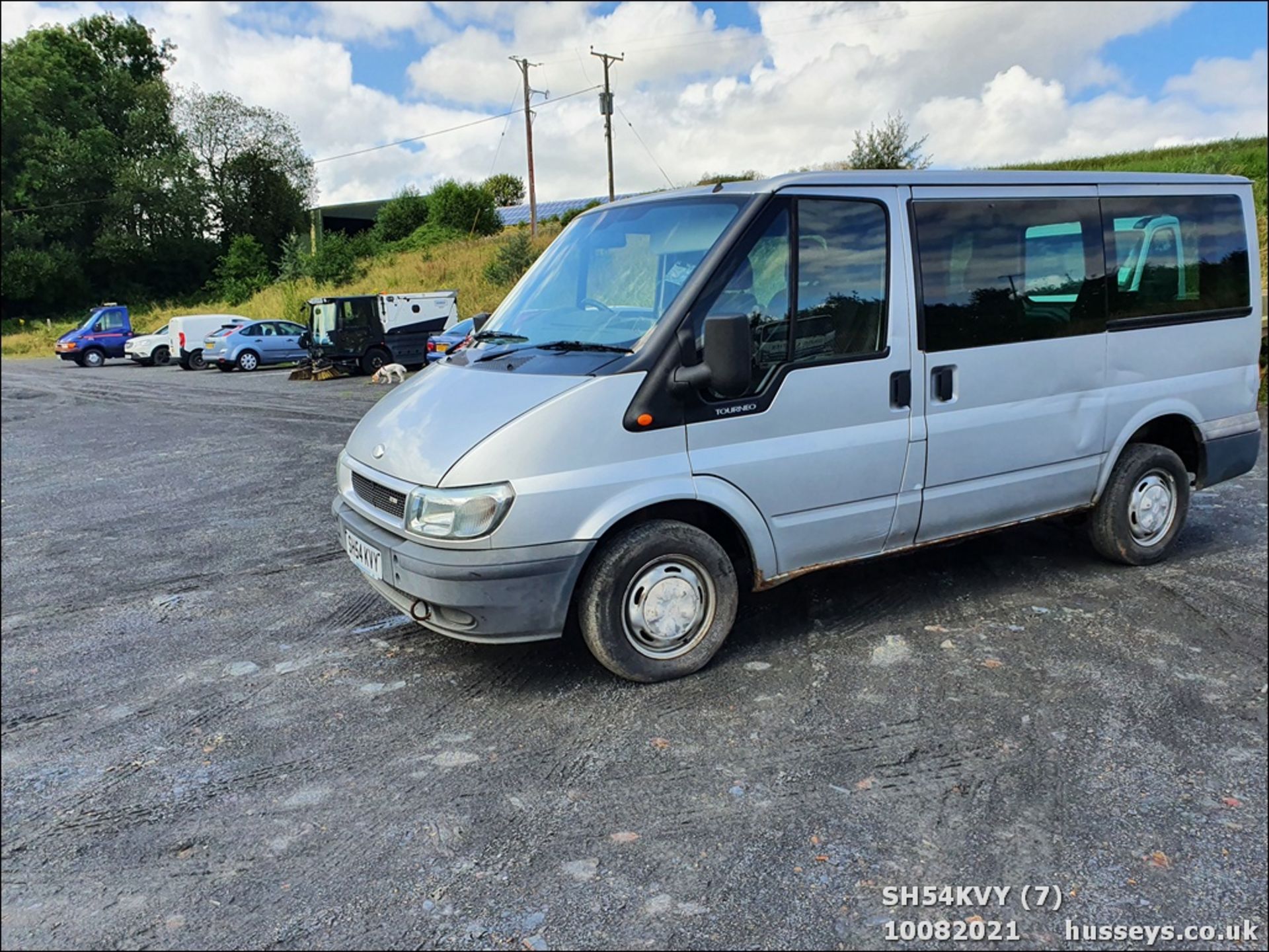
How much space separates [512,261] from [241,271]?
21493 millimetres

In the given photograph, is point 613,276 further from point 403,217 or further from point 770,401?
point 403,217

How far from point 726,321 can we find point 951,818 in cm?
199

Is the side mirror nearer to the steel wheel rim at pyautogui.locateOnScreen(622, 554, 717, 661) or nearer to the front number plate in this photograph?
the steel wheel rim at pyautogui.locateOnScreen(622, 554, 717, 661)

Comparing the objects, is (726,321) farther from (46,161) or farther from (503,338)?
(46,161)

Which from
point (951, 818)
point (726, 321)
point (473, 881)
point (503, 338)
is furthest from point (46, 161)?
point (951, 818)

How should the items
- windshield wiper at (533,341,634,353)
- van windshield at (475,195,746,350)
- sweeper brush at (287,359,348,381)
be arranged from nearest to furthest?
windshield wiper at (533,341,634,353)
van windshield at (475,195,746,350)
sweeper brush at (287,359,348,381)

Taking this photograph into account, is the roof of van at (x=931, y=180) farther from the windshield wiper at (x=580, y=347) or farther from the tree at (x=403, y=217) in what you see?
the tree at (x=403, y=217)

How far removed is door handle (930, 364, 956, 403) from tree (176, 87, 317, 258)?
40.4 m

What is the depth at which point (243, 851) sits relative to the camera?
2.59 metres

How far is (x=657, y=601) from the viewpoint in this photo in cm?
374

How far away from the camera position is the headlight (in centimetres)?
337

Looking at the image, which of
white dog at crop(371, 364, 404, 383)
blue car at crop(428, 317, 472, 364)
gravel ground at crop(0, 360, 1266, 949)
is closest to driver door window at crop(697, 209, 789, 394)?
gravel ground at crop(0, 360, 1266, 949)

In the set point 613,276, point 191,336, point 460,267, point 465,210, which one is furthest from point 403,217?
point 613,276

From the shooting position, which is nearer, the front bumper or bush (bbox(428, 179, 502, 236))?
the front bumper
